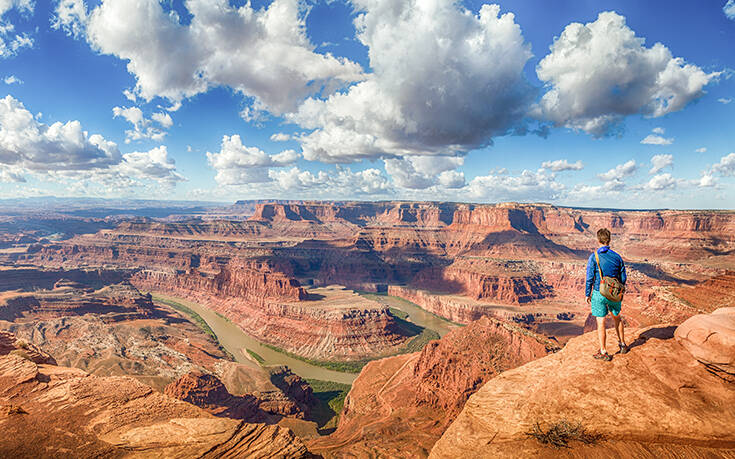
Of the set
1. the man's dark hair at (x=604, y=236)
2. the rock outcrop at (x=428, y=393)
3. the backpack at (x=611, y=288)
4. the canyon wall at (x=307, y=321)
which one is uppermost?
the man's dark hair at (x=604, y=236)

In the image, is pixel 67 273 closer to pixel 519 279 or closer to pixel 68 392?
pixel 68 392

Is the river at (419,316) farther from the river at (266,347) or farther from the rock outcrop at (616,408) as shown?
the rock outcrop at (616,408)

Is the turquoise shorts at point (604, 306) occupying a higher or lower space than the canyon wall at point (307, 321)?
higher

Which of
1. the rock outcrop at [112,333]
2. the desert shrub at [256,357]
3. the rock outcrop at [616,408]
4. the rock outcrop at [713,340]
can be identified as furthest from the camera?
the desert shrub at [256,357]

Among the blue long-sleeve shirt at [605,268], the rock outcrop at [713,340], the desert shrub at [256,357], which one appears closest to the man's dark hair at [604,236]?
the blue long-sleeve shirt at [605,268]

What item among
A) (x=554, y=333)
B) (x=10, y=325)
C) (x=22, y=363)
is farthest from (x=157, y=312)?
(x=554, y=333)

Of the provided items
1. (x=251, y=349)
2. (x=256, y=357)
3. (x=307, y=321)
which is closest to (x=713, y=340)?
(x=256, y=357)

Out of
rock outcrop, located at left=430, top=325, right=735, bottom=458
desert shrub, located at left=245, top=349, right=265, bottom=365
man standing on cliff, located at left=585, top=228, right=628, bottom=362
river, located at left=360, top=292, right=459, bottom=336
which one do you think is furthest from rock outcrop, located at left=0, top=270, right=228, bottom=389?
river, located at left=360, top=292, right=459, bottom=336
